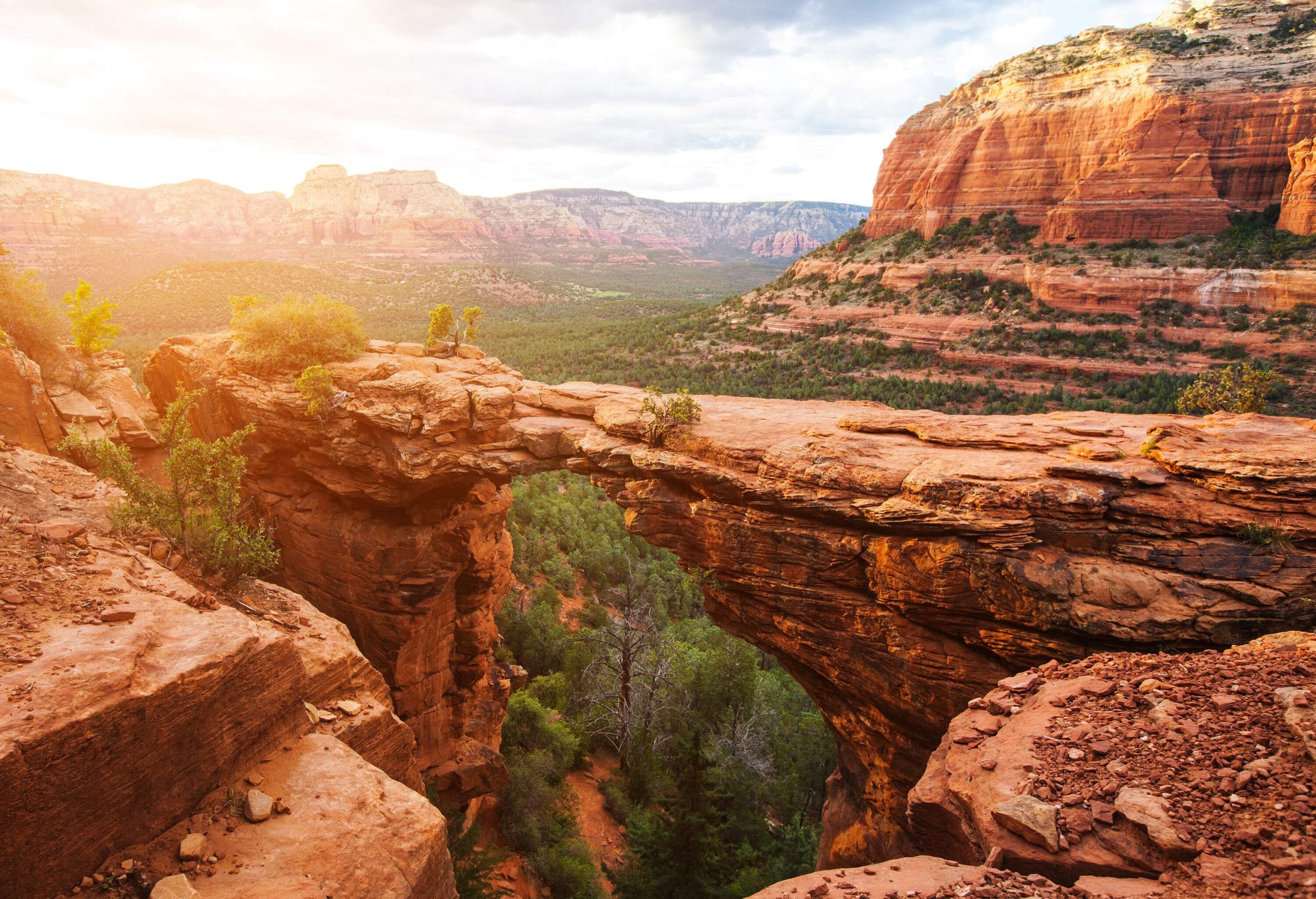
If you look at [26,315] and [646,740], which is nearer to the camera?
[26,315]

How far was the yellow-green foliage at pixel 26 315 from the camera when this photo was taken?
15578mm

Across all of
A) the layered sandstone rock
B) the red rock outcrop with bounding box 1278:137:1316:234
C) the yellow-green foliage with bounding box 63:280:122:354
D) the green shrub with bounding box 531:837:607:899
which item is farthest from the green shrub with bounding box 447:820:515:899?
the red rock outcrop with bounding box 1278:137:1316:234

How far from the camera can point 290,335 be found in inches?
637

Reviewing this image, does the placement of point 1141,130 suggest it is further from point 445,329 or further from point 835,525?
point 445,329

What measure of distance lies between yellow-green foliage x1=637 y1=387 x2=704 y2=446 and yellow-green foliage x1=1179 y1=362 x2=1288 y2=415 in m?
11.2

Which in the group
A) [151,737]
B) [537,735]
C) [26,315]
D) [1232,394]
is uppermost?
[26,315]

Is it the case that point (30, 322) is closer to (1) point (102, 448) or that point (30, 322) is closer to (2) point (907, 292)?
(1) point (102, 448)

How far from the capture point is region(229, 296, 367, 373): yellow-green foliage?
16172 millimetres

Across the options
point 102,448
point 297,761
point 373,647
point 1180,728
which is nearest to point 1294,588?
point 1180,728

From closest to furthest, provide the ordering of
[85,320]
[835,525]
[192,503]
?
[192,503] < [835,525] < [85,320]

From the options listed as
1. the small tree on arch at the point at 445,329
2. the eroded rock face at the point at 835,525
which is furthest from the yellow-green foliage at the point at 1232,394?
the small tree on arch at the point at 445,329

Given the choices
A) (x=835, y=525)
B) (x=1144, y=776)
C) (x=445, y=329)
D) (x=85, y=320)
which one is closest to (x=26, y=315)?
(x=85, y=320)

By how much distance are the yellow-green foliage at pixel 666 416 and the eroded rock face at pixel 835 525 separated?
0.29 m

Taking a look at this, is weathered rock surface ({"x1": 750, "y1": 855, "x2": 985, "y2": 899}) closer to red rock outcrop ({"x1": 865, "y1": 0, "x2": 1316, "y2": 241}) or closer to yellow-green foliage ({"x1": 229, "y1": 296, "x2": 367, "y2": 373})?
yellow-green foliage ({"x1": 229, "y1": 296, "x2": 367, "y2": 373})
